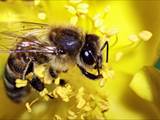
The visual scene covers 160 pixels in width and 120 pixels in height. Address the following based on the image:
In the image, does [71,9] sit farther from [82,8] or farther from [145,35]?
[145,35]

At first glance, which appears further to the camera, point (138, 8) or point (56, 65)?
point (138, 8)

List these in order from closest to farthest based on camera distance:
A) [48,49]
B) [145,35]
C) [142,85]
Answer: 1. [48,49]
2. [142,85]
3. [145,35]

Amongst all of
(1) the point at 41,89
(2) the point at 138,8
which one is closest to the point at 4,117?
(1) the point at 41,89

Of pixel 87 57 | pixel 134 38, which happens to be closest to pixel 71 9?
pixel 134 38

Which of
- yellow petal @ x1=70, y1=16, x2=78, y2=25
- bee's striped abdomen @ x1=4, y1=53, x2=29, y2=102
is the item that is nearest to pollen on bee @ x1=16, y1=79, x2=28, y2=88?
bee's striped abdomen @ x1=4, y1=53, x2=29, y2=102

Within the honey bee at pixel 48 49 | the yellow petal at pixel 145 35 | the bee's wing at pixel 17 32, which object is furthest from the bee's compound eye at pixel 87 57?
the yellow petal at pixel 145 35

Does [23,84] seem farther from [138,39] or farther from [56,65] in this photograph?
[138,39]
